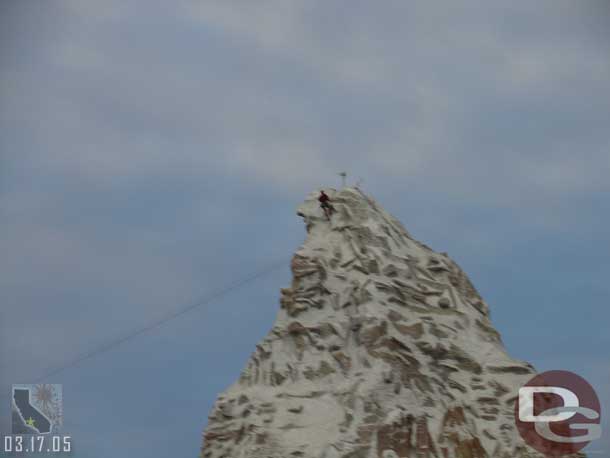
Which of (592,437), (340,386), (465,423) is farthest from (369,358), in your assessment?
(592,437)

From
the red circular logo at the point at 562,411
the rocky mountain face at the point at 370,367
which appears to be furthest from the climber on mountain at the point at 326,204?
the red circular logo at the point at 562,411

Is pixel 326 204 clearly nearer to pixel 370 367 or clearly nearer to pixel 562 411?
pixel 370 367

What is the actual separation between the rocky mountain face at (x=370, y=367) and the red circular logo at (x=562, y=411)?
290 millimetres

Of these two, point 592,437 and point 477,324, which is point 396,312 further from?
point 592,437

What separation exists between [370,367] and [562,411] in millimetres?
3731

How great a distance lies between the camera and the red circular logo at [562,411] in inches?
813

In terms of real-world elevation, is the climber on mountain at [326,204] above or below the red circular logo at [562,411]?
above

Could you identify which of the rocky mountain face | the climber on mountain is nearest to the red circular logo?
the rocky mountain face

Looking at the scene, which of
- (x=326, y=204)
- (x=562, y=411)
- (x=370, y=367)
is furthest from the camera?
(x=326, y=204)

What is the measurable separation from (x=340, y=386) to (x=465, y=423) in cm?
232

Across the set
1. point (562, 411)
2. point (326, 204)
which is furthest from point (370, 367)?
point (326, 204)

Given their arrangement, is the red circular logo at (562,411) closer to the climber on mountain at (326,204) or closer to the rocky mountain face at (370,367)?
the rocky mountain face at (370,367)

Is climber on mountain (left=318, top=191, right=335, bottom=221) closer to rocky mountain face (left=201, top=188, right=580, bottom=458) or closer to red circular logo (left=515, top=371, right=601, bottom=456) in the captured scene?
rocky mountain face (left=201, top=188, right=580, bottom=458)

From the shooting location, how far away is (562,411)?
21.0 m
